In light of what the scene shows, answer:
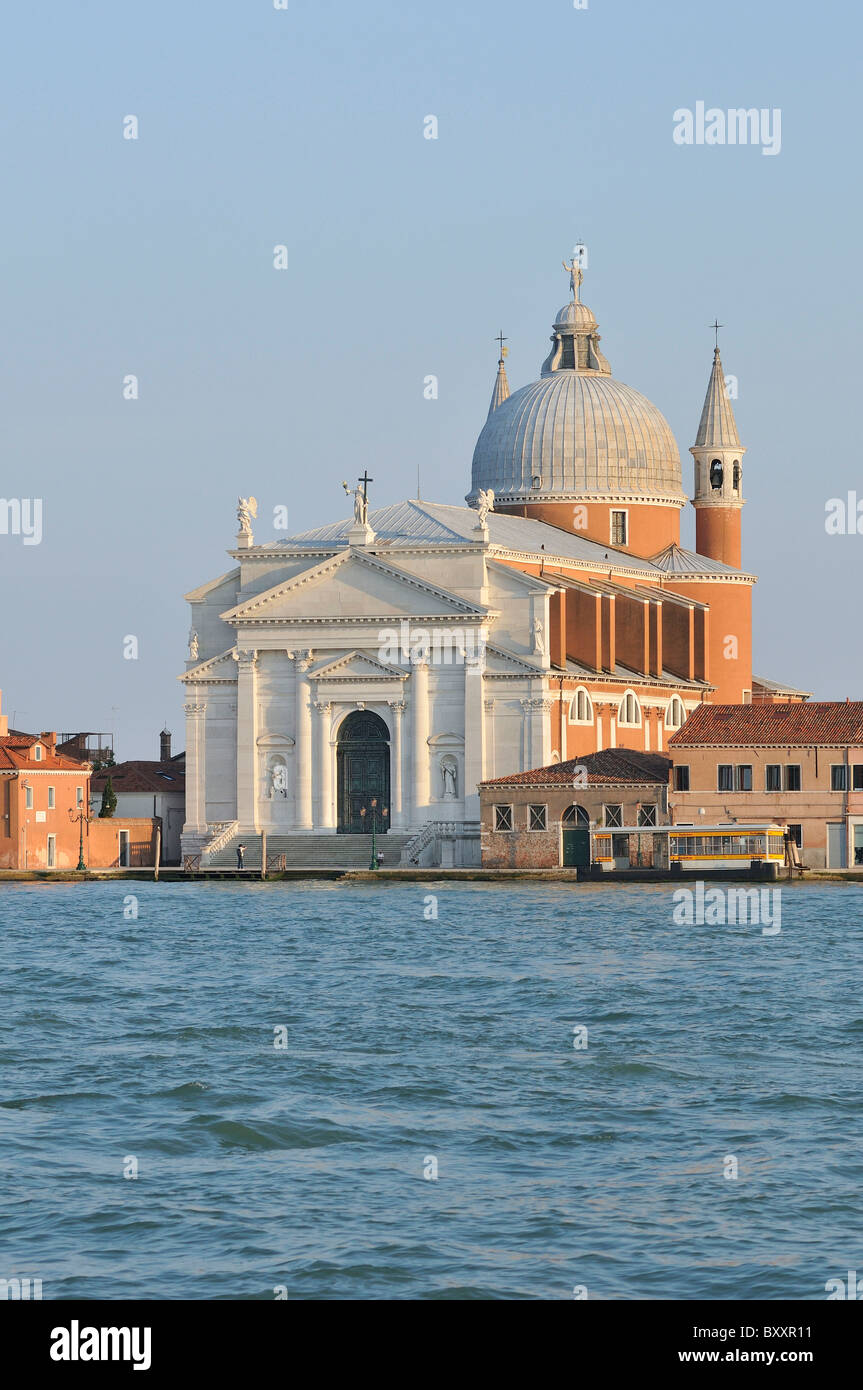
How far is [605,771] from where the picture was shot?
2041 inches

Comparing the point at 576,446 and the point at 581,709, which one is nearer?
the point at 581,709

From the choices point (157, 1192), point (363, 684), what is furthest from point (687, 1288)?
point (363, 684)

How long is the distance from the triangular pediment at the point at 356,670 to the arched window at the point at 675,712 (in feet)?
28.5

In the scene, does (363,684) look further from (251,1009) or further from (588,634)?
(251,1009)

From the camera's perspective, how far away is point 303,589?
57.2m

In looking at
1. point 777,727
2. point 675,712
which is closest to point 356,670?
point 675,712

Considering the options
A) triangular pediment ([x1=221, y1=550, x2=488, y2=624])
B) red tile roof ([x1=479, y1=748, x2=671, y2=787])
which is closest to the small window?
triangular pediment ([x1=221, y1=550, x2=488, y2=624])

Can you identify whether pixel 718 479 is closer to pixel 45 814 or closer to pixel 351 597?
pixel 351 597

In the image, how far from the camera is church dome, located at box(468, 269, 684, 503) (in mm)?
68938

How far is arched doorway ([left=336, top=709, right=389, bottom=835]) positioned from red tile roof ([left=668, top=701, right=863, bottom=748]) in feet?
29.9

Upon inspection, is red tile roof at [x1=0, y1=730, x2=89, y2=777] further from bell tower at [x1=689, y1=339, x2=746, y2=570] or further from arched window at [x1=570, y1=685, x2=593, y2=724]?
bell tower at [x1=689, y1=339, x2=746, y2=570]

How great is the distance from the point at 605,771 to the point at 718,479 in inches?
864

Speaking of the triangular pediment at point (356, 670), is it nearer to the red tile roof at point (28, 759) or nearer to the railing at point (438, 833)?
the railing at point (438, 833)

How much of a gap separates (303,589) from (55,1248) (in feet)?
145
